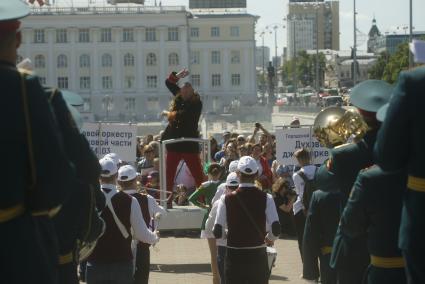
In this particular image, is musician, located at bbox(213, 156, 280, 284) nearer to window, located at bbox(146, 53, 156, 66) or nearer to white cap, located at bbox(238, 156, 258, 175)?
white cap, located at bbox(238, 156, 258, 175)

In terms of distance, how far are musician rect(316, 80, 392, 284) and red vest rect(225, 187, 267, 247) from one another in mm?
1730

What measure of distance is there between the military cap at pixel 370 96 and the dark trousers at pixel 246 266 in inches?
106

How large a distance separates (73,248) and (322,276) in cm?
302

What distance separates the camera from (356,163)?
6.80 meters

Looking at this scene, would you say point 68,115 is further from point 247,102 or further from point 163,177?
point 247,102

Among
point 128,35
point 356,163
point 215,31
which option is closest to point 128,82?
point 128,35

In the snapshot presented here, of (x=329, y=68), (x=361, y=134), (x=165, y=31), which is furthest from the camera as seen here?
(x=329, y=68)

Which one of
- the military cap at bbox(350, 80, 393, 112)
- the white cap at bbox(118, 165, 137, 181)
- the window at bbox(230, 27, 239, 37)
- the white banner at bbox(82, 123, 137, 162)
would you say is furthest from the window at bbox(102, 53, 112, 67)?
the military cap at bbox(350, 80, 393, 112)

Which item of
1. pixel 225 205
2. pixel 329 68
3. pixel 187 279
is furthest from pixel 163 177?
pixel 329 68

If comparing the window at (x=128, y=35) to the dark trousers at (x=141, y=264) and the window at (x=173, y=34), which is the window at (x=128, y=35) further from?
the dark trousers at (x=141, y=264)

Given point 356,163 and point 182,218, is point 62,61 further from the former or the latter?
point 356,163

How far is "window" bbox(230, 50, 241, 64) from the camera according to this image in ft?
431

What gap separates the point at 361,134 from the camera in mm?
6984

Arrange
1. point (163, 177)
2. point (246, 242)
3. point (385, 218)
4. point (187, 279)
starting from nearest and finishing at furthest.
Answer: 1. point (385, 218)
2. point (246, 242)
3. point (187, 279)
4. point (163, 177)
